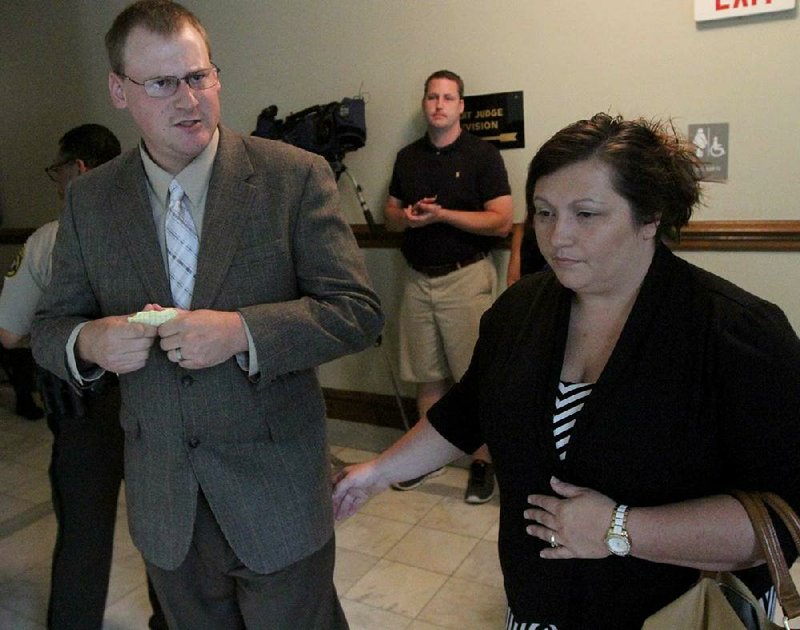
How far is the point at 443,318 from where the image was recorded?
3.11m

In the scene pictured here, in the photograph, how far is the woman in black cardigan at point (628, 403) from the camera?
906 millimetres

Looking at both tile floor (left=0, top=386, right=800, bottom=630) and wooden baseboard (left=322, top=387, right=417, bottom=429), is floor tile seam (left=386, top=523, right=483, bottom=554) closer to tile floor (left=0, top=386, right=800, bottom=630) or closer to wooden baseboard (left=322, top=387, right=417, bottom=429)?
tile floor (left=0, top=386, right=800, bottom=630)

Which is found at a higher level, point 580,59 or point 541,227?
point 580,59

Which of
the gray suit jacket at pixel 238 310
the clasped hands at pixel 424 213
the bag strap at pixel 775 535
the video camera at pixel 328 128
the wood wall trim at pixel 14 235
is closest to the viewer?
the bag strap at pixel 775 535

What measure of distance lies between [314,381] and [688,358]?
0.71 metres

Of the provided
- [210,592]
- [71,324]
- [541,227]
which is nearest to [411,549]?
[210,592]

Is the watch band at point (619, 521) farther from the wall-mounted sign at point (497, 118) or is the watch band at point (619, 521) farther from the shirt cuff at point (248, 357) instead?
the wall-mounted sign at point (497, 118)

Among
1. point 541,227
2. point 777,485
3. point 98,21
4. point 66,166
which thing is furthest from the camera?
point 98,21

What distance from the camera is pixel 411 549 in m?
2.63

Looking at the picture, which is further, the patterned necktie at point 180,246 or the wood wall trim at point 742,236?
the wood wall trim at point 742,236

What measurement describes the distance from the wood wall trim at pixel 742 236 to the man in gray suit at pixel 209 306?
5.73 ft

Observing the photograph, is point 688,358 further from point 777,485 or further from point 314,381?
point 314,381

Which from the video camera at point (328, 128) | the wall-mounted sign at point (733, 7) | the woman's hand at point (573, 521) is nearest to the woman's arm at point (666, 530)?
the woman's hand at point (573, 521)

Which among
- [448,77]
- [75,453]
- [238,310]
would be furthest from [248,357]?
[448,77]
